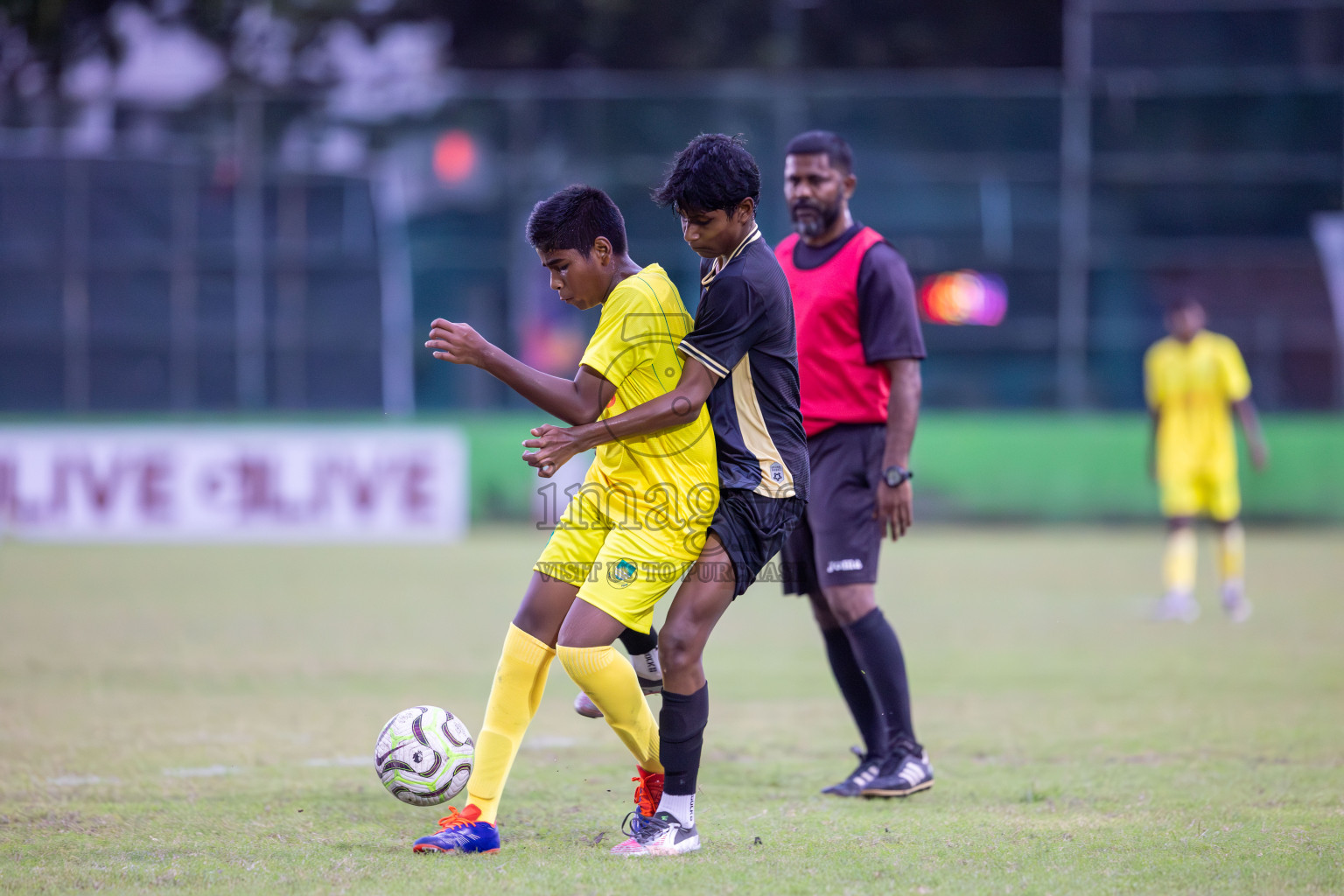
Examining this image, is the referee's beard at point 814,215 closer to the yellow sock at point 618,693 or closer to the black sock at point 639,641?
the black sock at point 639,641

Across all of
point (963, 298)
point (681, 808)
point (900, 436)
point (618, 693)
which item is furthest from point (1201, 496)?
point (963, 298)

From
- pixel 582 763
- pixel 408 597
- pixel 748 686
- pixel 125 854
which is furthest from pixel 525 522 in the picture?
pixel 125 854

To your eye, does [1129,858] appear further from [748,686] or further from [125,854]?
[748,686]

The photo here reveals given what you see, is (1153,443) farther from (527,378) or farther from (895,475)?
(527,378)

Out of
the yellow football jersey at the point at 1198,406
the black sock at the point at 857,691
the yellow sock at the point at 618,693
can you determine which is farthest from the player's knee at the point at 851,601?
the yellow football jersey at the point at 1198,406

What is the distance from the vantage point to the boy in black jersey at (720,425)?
13.2 feet

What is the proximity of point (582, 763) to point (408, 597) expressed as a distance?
19.8ft

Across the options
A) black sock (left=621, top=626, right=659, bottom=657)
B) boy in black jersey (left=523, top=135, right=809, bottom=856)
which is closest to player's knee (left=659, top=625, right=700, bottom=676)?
boy in black jersey (left=523, top=135, right=809, bottom=856)

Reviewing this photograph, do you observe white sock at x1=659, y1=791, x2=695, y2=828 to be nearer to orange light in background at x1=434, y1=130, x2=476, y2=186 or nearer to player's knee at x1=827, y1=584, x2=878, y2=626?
player's knee at x1=827, y1=584, x2=878, y2=626

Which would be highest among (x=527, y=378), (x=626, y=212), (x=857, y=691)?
(x=626, y=212)

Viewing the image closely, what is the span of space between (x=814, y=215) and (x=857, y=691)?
1.78 meters

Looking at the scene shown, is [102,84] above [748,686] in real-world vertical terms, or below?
above

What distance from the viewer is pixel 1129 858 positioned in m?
4.07

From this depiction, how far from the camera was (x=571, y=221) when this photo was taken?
412 centimetres
